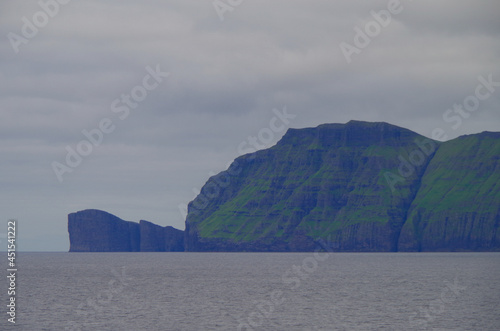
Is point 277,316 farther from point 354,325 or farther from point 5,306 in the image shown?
point 5,306

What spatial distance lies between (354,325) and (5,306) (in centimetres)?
5073

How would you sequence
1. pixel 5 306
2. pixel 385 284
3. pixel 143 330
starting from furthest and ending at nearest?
pixel 385 284, pixel 5 306, pixel 143 330

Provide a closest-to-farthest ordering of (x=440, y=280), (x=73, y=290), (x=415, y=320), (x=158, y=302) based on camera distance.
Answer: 1. (x=415, y=320)
2. (x=158, y=302)
3. (x=73, y=290)
4. (x=440, y=280)

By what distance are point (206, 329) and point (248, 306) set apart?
74.1 ft

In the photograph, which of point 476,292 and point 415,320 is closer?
point 415,320

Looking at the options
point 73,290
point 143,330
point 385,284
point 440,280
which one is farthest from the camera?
point 440,280

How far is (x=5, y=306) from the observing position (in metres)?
98.6

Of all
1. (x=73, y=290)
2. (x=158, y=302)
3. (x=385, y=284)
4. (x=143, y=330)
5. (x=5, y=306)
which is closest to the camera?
(x=143, y=330)

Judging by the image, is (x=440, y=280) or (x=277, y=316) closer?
(x=277, y=316)

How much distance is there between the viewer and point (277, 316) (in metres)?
89.4

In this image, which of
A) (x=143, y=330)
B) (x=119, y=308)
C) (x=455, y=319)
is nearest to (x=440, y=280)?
(x=455, y=319)

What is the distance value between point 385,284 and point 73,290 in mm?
63395

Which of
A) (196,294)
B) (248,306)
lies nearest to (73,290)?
(196,294)

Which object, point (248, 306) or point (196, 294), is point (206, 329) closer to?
point (248, 306)
